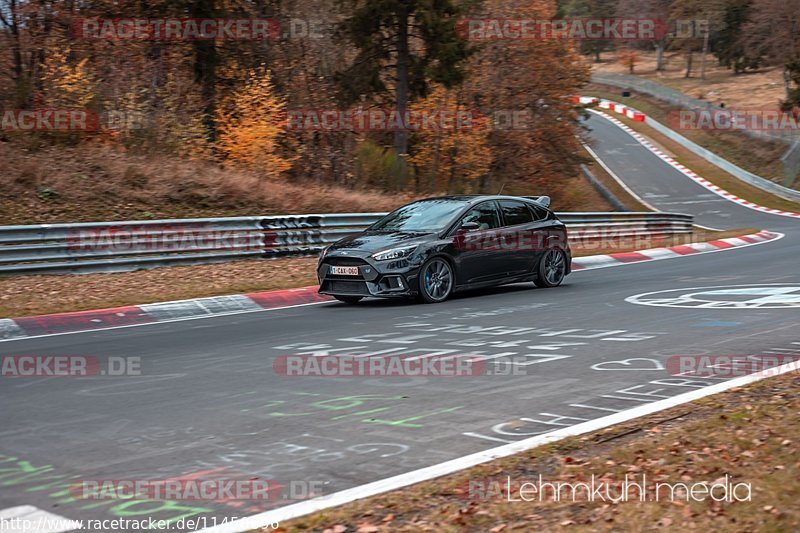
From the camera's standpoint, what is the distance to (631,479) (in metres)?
4.99

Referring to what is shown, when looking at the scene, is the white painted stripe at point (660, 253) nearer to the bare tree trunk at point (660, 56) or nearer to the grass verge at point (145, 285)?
the grass verge at point (145, 285)

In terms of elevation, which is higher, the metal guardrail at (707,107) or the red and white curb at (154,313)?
the metal guardrail at (707,107)

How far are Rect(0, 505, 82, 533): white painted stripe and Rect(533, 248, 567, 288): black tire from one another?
464 inches

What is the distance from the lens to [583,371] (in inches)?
332

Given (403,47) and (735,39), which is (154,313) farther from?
(735,39)

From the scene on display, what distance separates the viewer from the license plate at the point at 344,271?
13.5 metres

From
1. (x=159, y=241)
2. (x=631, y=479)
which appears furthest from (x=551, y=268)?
(x=631, y=479)

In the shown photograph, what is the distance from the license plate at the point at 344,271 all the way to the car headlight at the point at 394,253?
36 cm

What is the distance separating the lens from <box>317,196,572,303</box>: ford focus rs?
13.4 metres

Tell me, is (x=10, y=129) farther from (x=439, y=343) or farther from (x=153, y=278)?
(x=439, y=343)

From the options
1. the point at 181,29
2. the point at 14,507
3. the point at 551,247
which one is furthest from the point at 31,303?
the point at 181,29

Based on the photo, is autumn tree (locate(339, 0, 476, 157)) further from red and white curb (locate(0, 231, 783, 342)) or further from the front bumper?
the front bumper

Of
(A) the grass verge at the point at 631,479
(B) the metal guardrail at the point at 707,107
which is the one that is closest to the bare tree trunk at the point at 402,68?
(A) the grass verge at the point at 631,479

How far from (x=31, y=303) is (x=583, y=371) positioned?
28.6 ft
